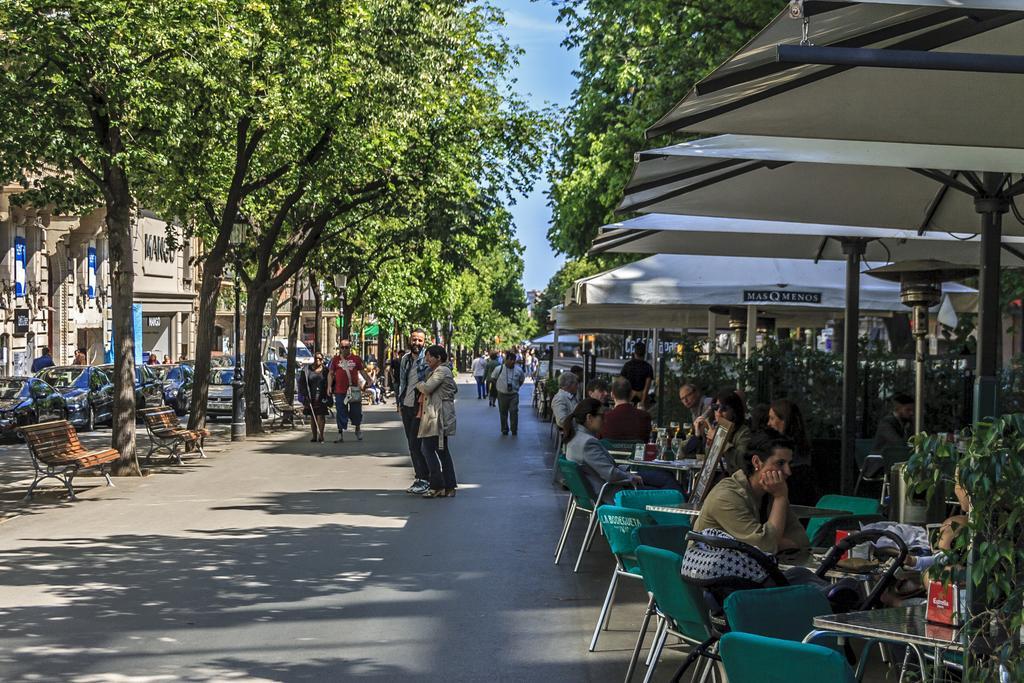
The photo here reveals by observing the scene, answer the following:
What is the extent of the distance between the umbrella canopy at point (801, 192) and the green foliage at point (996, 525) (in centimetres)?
359

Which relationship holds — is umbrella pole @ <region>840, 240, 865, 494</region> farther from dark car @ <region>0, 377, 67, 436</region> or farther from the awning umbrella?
dark car @ <region>0, 377, 67, 436</region>

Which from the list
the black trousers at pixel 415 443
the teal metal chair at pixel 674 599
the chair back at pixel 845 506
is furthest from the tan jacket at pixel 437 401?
the teal metal chair at pixel 674 599

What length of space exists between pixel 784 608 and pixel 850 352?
7.05 meters

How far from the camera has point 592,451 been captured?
11500 millimetres

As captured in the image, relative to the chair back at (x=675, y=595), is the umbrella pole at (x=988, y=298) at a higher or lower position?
higher

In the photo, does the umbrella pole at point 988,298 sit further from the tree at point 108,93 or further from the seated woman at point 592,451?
the tree at point 108,93

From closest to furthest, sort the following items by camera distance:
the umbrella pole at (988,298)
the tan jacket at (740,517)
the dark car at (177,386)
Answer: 1. the umbrella pole at (988,298)
2. the tan jacket at (740,517)
3. the dark car at (177,386)

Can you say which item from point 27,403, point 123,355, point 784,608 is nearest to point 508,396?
point 27,403

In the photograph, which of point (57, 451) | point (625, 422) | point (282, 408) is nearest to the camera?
point (625, 422)

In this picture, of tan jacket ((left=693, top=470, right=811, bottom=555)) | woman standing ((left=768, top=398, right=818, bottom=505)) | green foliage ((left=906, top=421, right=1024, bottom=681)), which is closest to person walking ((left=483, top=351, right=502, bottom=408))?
woman standing ((left=768, top=398, right=818, bottom=505))

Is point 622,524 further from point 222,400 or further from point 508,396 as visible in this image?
point 222,400

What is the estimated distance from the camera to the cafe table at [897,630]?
4.87 meters

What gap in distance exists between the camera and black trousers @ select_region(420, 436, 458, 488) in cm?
1662

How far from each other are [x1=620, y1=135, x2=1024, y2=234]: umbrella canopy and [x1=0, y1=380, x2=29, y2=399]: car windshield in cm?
2018
